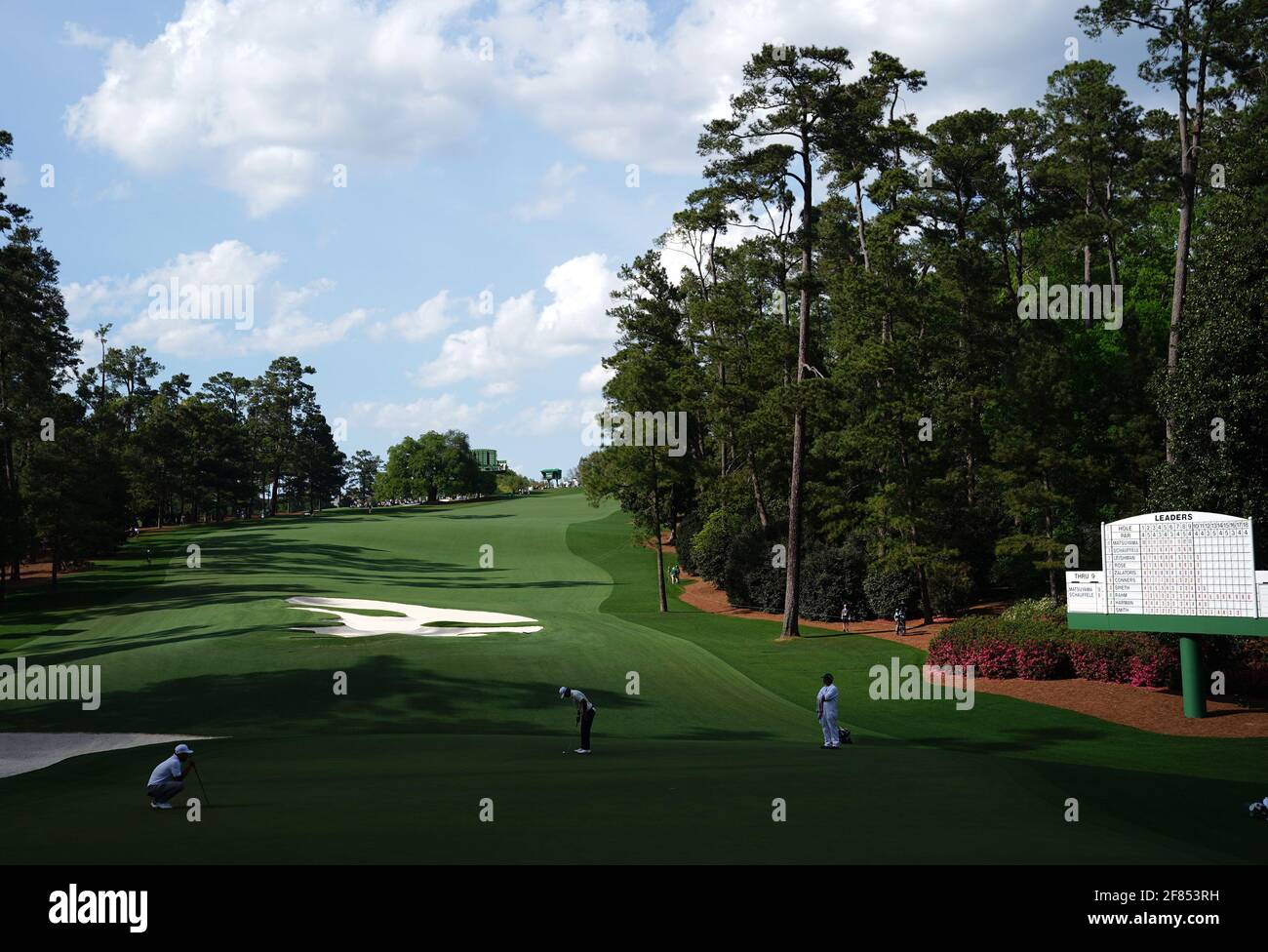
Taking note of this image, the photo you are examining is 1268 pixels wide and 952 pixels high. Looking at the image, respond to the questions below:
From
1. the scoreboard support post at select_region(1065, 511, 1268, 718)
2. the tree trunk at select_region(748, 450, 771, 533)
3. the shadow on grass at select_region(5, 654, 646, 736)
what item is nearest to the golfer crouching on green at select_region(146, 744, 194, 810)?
the shadow on grass at select_region(5, 654, 646, 736)

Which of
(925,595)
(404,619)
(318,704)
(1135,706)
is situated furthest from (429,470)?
(1135,706)

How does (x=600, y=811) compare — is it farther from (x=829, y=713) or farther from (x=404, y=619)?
(x=404, y=619)

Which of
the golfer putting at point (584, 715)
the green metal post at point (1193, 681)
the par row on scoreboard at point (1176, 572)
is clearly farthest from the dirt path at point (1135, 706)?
the golfer putting at point (584, 715)

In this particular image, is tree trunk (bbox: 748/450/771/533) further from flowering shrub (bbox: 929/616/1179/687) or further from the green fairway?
flowering shrub (bbox: 929/616/1179/687)

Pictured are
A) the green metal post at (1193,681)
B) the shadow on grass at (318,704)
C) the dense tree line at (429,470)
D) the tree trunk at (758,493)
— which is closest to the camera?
the shadow on grass at (318,704)

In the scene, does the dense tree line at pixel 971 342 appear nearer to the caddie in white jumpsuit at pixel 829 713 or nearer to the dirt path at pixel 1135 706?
the dirt path at pixel 1135 706

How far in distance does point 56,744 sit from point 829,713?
788 inches

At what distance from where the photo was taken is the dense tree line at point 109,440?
2229 inches

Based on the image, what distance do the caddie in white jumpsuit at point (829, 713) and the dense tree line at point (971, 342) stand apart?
1745 cm

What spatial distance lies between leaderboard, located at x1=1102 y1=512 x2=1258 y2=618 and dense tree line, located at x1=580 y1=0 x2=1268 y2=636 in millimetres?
5969

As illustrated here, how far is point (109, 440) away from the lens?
79.9 metres

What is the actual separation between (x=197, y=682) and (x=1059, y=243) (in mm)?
47216

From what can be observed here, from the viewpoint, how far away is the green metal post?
27.1 m
